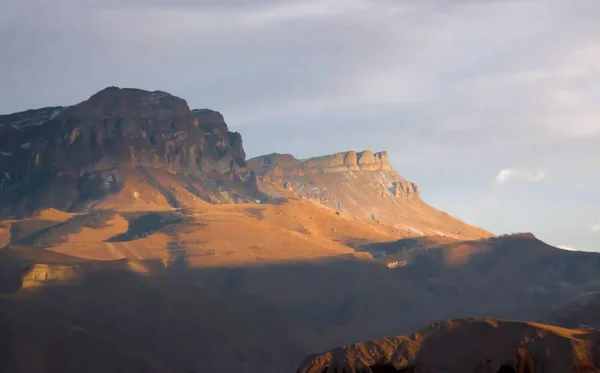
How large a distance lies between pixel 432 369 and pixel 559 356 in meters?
15.9

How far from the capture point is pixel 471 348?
164125 millimetres

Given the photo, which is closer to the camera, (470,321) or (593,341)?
(593,341)

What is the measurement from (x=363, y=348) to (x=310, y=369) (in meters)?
20.2

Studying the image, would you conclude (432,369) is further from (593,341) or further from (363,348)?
(593,341)

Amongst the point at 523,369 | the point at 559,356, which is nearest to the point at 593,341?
the point at 559,356

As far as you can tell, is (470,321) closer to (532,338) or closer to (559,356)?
(532,338)

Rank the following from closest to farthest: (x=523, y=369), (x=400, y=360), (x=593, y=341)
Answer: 1. (x=523, y=369)
2. (x=593, y=341)
3. (x=400, y=360)

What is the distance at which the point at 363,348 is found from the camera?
15938cm

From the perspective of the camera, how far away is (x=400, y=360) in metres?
163

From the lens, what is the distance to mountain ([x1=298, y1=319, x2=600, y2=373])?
145 meters

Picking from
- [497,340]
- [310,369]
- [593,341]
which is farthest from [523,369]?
[497,340]

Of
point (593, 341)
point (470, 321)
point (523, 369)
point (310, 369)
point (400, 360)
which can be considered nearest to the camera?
point (523, 369)

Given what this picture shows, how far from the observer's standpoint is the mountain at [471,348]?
144875mm

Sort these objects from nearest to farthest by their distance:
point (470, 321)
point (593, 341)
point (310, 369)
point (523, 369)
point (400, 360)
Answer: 1. point (523, 369)
2. point (310, 369)
3. point (593, 341)
4. point (400, 360)
5. point (470, 321)
